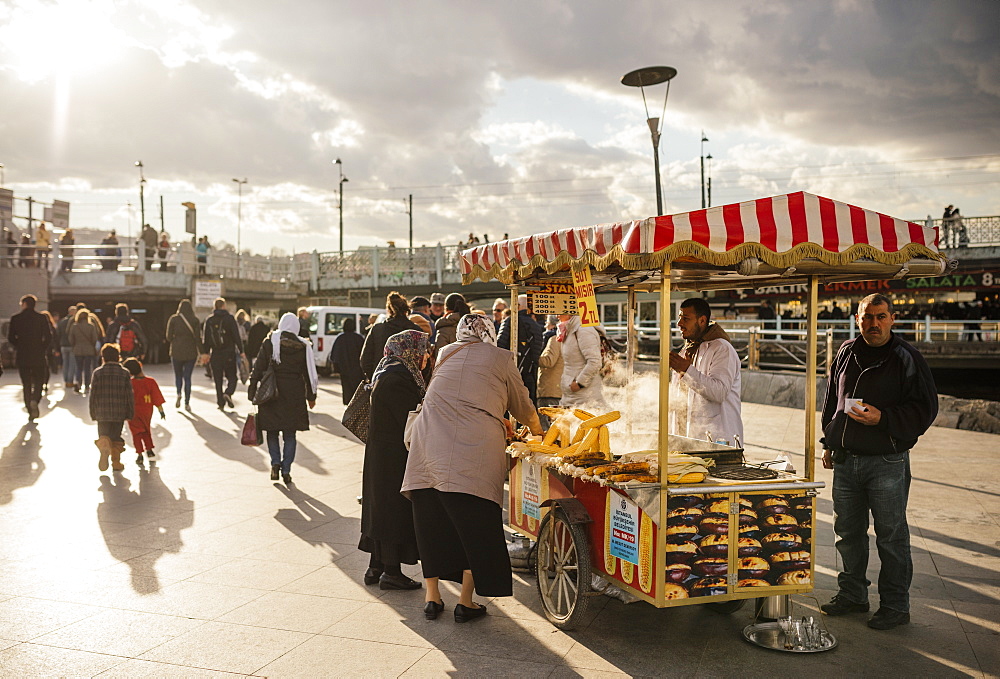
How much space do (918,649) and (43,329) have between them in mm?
13091

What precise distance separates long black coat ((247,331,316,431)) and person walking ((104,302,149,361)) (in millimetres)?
8791

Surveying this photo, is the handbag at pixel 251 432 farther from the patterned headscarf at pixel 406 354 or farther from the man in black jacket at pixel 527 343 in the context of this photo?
the patterned headscarf at pixel 406 354

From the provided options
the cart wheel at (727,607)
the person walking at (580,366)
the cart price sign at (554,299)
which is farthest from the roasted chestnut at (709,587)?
the person walking at (580,366)

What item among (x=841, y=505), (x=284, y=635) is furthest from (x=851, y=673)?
(x=284, y=635)

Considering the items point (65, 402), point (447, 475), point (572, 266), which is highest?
point (572, 266)

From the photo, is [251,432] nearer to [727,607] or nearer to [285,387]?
[285,387]

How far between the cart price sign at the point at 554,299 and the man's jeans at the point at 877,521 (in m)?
2.53

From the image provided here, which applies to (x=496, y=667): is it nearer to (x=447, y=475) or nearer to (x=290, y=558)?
(x=447, y=475)

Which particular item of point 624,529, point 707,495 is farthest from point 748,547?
point 624,529

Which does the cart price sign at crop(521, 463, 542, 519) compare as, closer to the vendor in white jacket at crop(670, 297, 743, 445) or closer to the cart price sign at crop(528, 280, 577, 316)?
the vendor in white jacket at crop(670, 297, 743, 445)

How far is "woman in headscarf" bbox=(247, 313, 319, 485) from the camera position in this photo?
8.44m

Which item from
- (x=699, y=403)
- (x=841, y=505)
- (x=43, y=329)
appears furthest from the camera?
(x=43, y=329)

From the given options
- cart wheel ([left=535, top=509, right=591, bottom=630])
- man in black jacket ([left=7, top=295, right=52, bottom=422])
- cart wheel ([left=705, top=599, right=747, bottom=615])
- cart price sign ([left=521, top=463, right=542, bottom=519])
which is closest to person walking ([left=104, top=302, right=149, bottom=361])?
man in black jacket ([left=7, top=295, right=52, bottom=422])

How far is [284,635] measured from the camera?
14.8ft
